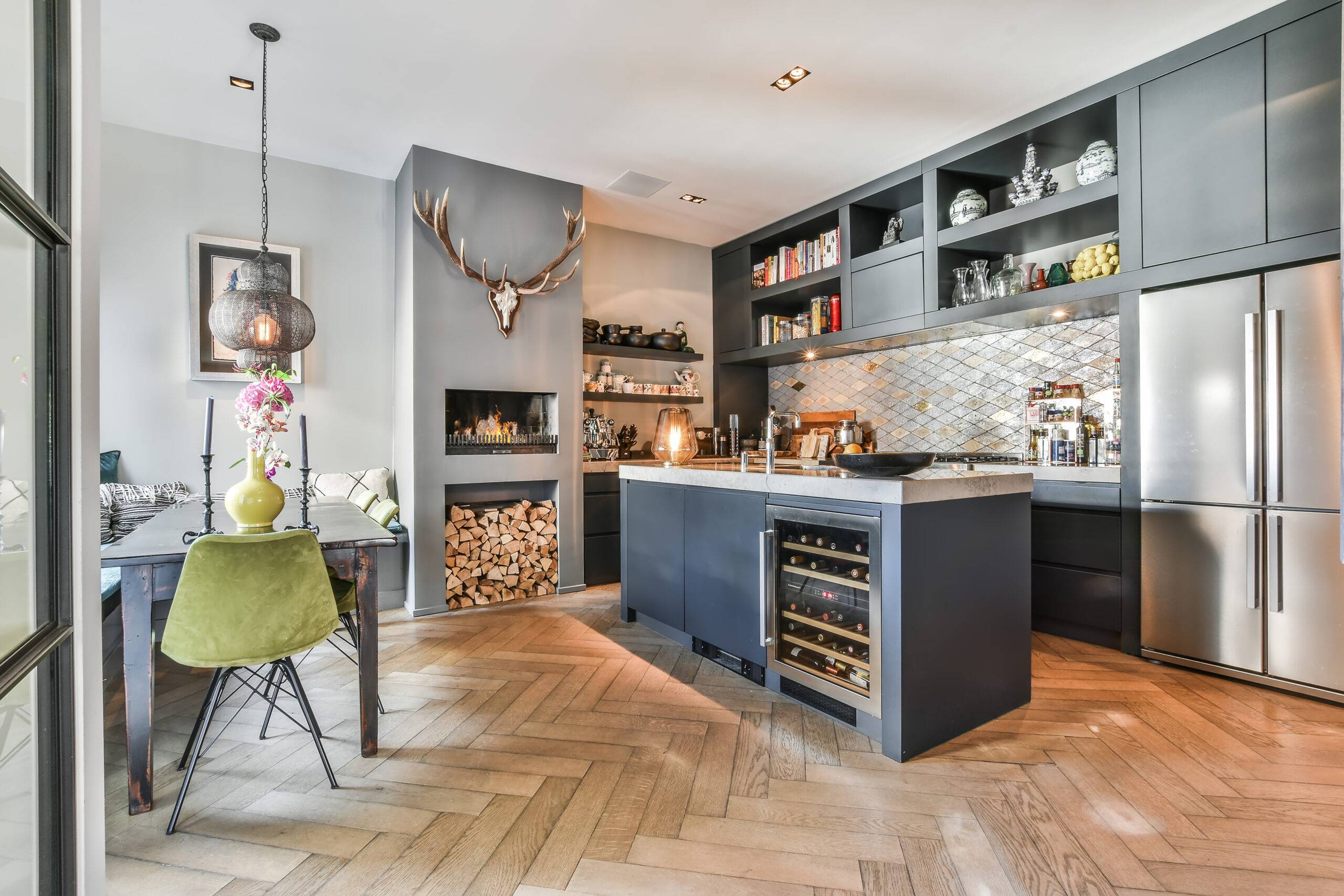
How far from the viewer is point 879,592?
2059 mm

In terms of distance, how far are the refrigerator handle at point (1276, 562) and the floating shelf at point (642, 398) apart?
3621 mm

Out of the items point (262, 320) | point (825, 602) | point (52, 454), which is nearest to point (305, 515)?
point (262, 320)

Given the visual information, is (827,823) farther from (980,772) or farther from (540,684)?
(540,684)

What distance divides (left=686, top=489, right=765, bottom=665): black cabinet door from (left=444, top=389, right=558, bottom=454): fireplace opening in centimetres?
156

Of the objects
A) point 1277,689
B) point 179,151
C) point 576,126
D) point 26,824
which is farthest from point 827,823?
point 179,151

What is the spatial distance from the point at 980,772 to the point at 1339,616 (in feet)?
5.45

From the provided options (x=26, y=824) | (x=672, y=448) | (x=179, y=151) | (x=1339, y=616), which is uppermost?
(x=179, y=151)

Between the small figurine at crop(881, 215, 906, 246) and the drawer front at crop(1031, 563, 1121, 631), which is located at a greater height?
the small figurine at crop(881, 215, 906, 246)

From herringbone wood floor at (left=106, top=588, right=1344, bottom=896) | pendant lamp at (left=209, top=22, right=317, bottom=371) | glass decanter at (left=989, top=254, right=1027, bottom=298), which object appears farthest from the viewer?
glass decanter at (left=989, top=254, right=1027, bottom=298)

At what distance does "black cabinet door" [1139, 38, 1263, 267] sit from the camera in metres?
2.57

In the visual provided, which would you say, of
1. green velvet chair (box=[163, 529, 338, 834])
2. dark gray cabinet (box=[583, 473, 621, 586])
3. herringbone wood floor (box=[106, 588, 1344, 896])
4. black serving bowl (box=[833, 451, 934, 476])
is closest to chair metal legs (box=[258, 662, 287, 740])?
herringbone wood floor (box=[106, 588, 1344, 896])

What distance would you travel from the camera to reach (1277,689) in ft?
8.42

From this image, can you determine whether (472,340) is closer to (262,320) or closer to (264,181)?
(262,320)

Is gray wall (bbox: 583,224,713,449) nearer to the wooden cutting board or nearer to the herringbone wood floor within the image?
the wooden cutting board
